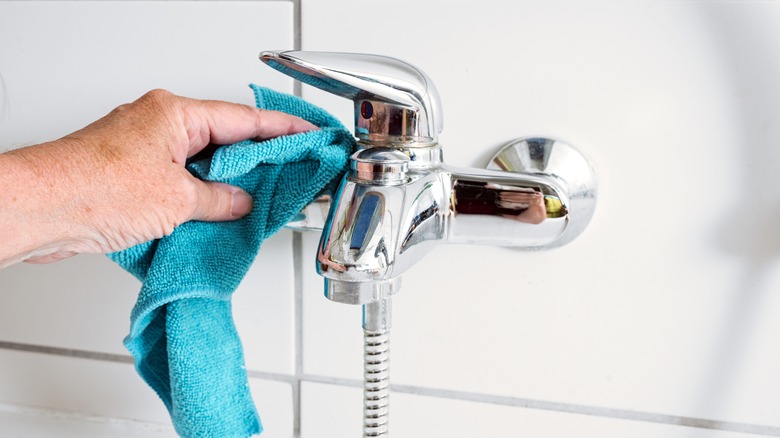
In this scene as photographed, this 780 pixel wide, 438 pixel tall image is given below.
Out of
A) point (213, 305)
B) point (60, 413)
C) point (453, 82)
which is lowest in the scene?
point (60, 413)

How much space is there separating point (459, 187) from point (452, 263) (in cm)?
9

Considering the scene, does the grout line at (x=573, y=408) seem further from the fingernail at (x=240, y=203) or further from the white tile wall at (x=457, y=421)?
the fingernail at (x=240, y=203)

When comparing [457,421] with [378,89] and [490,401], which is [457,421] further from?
[378,89]

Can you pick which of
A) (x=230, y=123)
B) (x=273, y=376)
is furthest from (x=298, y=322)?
(x=230, y=123)

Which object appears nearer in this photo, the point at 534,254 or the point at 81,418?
the point at 534,254

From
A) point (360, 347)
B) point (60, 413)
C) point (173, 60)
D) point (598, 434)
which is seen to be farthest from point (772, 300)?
point (60, 413)

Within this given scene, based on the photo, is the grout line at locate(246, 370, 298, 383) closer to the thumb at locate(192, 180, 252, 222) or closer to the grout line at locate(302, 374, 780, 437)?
the grout line at locate(302, 374, 780, 437)

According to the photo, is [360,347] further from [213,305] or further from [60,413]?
[60,413]

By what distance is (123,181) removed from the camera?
33 centimetres

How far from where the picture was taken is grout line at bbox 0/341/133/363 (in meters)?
0.50

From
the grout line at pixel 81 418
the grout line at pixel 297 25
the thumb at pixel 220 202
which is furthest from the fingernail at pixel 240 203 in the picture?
the grout line at pixel 81 418

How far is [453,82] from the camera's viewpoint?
0.40 meters

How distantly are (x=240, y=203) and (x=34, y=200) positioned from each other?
0.32 ft

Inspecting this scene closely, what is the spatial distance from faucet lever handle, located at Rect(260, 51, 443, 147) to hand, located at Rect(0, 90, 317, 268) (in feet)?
0.18
